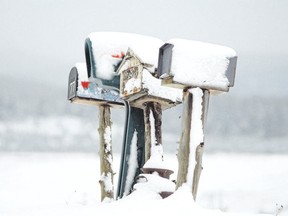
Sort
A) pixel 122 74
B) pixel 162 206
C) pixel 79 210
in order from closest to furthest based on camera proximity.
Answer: pixel 162 206, pixel 79 210, pixel 122 74

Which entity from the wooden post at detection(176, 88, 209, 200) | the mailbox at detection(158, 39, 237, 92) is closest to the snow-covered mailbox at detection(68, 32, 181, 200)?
the mailbox at detection(158, 39, 237, 92)

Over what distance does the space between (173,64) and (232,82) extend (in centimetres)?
60

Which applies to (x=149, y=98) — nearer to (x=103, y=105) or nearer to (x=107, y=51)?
(x=107, y=51)

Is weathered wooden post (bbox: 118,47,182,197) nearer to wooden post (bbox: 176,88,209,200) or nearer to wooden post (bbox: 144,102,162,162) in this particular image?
wooden post (bbox: 144,102,162,162)

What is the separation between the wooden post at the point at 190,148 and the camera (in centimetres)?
405

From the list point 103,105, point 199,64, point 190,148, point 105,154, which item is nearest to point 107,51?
point 103,105

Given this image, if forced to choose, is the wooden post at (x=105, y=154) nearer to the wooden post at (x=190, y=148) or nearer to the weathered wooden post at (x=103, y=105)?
the weathered wooden post at (x=103, y=105)

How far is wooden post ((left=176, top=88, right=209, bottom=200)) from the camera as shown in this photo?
405cm

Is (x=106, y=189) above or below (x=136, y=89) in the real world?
below

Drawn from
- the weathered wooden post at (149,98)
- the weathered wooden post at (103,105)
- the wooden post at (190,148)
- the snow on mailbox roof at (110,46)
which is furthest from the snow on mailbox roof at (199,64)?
the weathered wooden post at (103,105)

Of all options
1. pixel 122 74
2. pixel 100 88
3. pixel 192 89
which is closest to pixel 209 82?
pixel 192 89

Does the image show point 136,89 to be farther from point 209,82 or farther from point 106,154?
point 106,154

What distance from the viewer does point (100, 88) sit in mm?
6496

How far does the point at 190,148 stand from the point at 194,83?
1.92 ft
